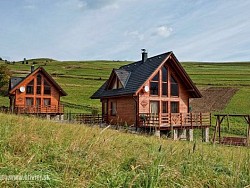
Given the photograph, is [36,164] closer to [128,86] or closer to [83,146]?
[83,146]

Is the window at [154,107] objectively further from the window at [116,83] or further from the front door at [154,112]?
the window at [116,83]

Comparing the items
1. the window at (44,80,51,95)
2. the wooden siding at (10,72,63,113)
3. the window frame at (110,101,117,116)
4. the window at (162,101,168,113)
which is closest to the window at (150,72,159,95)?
the window at (162,101,168,113)

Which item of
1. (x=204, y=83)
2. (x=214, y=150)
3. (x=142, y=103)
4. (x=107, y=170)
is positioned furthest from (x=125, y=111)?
(x=204, y=83)

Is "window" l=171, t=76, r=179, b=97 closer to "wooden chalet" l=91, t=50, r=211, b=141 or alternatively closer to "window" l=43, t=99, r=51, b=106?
"wooden chalet" l=91, t=50, r=211, b=141

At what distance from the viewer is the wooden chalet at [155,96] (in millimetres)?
24219

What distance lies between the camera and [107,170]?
4.71m

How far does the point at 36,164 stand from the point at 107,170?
1.10m

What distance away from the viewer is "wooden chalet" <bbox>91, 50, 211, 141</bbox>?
79.5 ft

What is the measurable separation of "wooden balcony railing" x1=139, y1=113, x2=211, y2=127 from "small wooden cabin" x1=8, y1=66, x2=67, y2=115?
1782 cm

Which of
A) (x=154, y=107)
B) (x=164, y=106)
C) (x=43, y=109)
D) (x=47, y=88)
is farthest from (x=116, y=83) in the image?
(x=47, y=88)

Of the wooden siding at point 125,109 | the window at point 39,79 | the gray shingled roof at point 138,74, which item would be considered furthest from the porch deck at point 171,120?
the window at point 39,79

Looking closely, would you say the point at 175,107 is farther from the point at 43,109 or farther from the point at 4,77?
the point at 4,77

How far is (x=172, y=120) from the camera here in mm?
23953

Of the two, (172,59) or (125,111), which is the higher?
(172,59)
